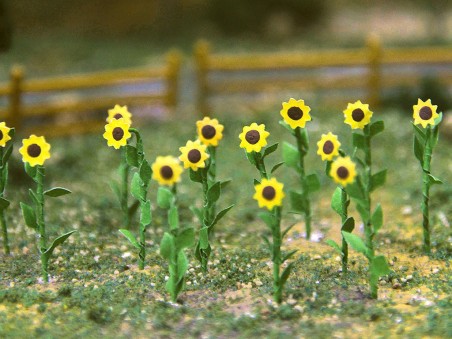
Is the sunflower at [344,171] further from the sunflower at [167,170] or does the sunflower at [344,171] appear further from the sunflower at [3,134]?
the sunflower at [3,134]

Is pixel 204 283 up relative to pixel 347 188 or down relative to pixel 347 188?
down

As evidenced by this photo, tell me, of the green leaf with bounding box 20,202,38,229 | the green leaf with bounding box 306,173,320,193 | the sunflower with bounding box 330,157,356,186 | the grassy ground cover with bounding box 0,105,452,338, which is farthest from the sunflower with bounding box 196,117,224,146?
the green leaf with bounding box 20,202,38,229

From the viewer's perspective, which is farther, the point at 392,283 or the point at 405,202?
the point at 405,202

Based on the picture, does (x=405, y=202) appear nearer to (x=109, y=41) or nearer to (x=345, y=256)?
(x=345, y=256)

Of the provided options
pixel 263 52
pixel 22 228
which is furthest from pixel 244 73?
pixel 22 228

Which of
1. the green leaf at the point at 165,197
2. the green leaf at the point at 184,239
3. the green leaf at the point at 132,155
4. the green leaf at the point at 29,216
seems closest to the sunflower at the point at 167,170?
the green leaf at the point at 165,197

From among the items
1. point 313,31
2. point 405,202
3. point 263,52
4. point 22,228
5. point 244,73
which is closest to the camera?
point 22,228

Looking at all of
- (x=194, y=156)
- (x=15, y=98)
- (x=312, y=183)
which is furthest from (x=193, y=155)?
(x=15, y=98)
